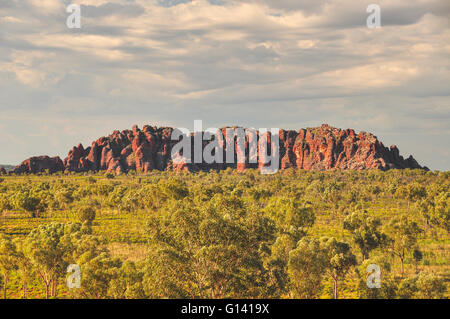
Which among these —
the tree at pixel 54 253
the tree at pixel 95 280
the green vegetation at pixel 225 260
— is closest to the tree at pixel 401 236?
the green vegetation at pixel 225 260

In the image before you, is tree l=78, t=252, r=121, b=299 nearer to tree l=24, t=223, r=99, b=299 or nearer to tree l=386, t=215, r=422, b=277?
tree l=24, t=223, r=99, b=299

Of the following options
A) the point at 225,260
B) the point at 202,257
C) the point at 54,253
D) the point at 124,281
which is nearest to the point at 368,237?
the point at 225,260

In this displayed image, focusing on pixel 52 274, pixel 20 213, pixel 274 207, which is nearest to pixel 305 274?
pixel 52 274

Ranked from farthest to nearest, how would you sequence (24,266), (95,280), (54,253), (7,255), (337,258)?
(24,266)
(54,253)
(7,255)
(337,258)
(95,280)

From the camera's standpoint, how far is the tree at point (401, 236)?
200ft

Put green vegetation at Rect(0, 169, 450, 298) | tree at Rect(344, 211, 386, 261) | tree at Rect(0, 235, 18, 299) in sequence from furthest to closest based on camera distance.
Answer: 1. tree at Rect(344, 211, 386, 261)
2. tree at Rect(0, 235, 18, 299)
3. green vegetation at Rect(0, 169, 450, 298)

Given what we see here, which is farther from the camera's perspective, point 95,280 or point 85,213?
point 85,213

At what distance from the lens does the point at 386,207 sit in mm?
125250

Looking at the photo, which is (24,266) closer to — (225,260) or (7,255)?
(7,255)

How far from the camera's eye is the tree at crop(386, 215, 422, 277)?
200 feet

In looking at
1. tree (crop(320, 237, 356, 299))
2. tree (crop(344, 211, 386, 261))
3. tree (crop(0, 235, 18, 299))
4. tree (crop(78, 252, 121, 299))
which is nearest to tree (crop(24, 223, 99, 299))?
tree (crop(0, 235, 18, 299))

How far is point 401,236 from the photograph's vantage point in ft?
204

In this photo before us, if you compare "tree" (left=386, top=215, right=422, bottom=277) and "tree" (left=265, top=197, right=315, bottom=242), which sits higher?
"tree" (left=265, top=197, right=315, bottom=242)

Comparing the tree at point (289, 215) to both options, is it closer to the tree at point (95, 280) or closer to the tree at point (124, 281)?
the tree at point (124, 281)
